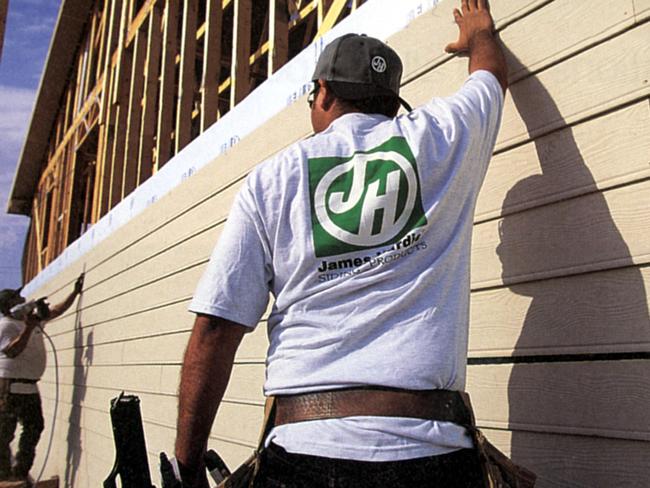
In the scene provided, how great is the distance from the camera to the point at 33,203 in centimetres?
1383

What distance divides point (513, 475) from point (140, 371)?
3.52 meters

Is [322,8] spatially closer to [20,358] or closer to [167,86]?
[167,86]

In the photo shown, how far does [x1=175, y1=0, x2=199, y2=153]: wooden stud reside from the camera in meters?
4.57

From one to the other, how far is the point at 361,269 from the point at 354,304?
0.07 metres

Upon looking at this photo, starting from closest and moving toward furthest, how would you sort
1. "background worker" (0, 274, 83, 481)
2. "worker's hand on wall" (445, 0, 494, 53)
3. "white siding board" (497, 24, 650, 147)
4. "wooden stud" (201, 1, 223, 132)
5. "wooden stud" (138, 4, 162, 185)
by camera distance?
"white siding board" (497, 24, 650, 147), "worker's hand on wall" (445, 0, 494, 53), "wooden stud" (201, 1, 223, 132), "wooden stud" (138, 4, 162, 185), "background worker" (0, 274, 83, 481)

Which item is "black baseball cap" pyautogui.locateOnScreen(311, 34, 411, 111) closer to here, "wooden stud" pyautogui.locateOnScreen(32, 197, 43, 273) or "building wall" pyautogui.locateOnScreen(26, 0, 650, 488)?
"building wall" pyautogui.locateOnScreen(26, 0, 650, 488)

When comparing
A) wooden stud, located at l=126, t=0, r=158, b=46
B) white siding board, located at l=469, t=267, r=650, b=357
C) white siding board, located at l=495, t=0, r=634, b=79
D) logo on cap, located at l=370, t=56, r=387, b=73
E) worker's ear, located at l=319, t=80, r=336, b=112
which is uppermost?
wooden stud, located at l=126, t=0, r=158, b=46

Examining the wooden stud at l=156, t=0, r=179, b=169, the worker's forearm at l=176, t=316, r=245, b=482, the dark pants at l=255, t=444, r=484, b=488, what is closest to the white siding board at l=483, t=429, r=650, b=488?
the dark pants at l=255, t=444, r=484, b=488

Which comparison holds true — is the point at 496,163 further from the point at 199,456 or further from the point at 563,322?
the point at 199,456

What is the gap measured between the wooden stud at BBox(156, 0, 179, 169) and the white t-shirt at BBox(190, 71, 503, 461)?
377 centimetres

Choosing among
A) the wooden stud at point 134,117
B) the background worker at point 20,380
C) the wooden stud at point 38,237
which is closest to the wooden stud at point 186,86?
the wooden stud at point 134,117

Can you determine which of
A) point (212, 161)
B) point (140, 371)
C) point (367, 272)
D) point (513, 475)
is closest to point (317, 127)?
point (367, 272)

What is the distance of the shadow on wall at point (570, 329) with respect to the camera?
4.37 feet

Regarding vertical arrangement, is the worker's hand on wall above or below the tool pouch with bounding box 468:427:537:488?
above
